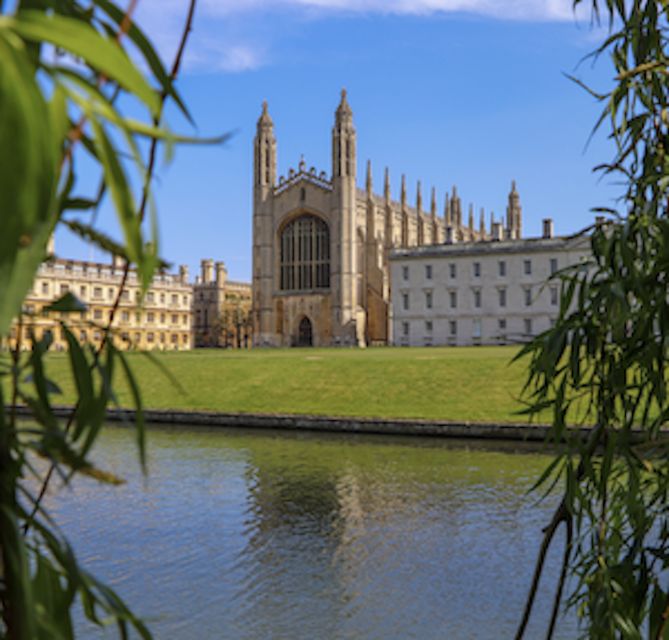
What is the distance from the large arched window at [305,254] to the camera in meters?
63.5

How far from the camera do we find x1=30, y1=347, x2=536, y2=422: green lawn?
2209cm

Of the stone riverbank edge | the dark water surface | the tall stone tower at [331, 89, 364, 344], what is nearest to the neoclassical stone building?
the tall stone tower at [331, 89, 364, 344]

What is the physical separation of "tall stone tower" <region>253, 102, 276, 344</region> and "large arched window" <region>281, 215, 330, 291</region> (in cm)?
141

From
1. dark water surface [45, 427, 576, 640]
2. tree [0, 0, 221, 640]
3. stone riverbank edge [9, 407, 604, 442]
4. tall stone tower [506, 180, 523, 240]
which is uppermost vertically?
tall stone tower [506, 180, 523, 240]

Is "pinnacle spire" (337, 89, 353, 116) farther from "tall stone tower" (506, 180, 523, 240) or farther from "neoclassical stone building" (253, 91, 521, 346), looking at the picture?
"tall stone tower" (506, 180, 523, 240)

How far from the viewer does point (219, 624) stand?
7.15 m

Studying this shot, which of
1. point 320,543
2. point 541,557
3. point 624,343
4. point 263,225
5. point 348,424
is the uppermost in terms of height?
point 263,225

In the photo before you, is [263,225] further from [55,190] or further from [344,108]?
[55,190]

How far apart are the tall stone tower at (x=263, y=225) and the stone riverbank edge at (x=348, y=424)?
39.8 m

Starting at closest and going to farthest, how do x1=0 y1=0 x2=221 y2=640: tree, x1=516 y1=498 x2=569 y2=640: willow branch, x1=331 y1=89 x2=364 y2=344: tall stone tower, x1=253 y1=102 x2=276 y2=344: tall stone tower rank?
x1=0 y1=0 x2=221 y2=640: tree < x1=516 y1=498 x2=569 y2=640: willow branch < x1=331 y1=89 x2=364 y2=344: tall stone tower < x1=253 y1=102 x2=276 y2=344: tall stone tower

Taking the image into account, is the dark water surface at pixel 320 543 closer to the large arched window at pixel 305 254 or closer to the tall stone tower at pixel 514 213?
the large arched window at pixel 305 254

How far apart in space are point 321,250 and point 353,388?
39.0 m

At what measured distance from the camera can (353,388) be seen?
25375 millimetres

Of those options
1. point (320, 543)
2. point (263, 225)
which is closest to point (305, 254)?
point (263, 225)
